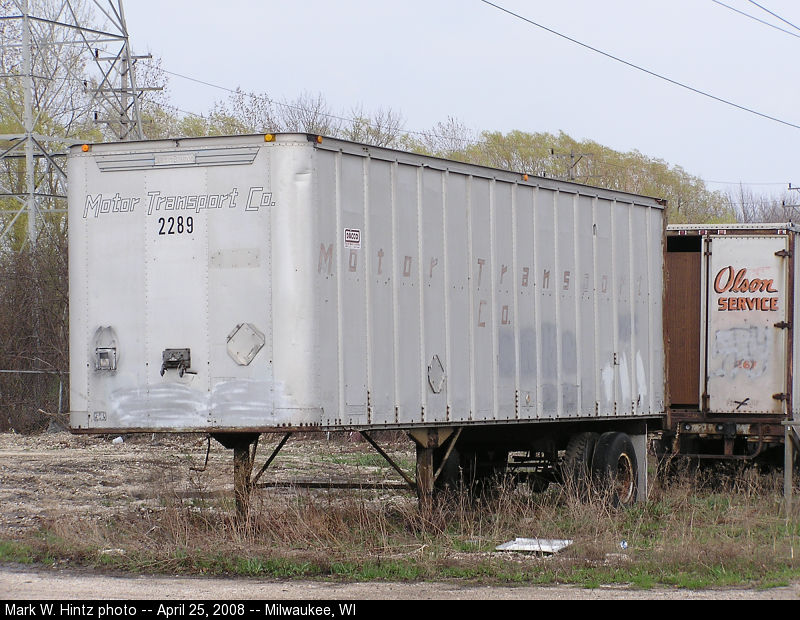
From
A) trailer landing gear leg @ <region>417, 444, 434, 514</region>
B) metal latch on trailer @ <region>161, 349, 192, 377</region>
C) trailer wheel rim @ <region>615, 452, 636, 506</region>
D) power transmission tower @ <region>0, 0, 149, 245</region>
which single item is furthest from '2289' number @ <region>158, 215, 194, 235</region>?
power transmission tower @ <region>0, 0, 149, 245</region>

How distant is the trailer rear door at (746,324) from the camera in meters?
16.0

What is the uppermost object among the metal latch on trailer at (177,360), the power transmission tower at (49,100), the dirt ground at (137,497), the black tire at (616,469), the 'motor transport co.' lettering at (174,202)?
the power transmission tower at (49,100)

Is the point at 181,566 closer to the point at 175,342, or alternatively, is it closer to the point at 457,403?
the point at 175,342

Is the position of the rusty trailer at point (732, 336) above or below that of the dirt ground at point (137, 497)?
above

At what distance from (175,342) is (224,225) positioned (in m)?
1.12

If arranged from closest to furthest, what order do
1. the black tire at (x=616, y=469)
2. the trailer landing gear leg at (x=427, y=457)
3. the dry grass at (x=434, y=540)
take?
the dry grass at (x=434, y=540)
the trailer landing gear leg at (x=427, y=457)
the black tire at (x=616, y=469)

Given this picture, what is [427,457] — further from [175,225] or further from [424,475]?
[175,225]

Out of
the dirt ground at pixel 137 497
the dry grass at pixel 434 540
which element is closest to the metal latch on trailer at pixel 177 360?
the dry grass at pixel 434 540

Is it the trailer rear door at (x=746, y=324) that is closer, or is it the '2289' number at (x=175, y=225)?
the '2289' number at (x=175, y=225)

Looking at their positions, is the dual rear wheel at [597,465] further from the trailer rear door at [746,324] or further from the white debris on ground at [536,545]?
the white debris on ground at [536,545]

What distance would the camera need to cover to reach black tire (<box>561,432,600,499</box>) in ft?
45.8

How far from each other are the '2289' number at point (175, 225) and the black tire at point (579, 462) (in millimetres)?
5602

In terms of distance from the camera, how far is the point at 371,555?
9984 mm

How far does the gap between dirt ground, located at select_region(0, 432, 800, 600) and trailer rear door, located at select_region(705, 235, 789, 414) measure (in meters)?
4.96
